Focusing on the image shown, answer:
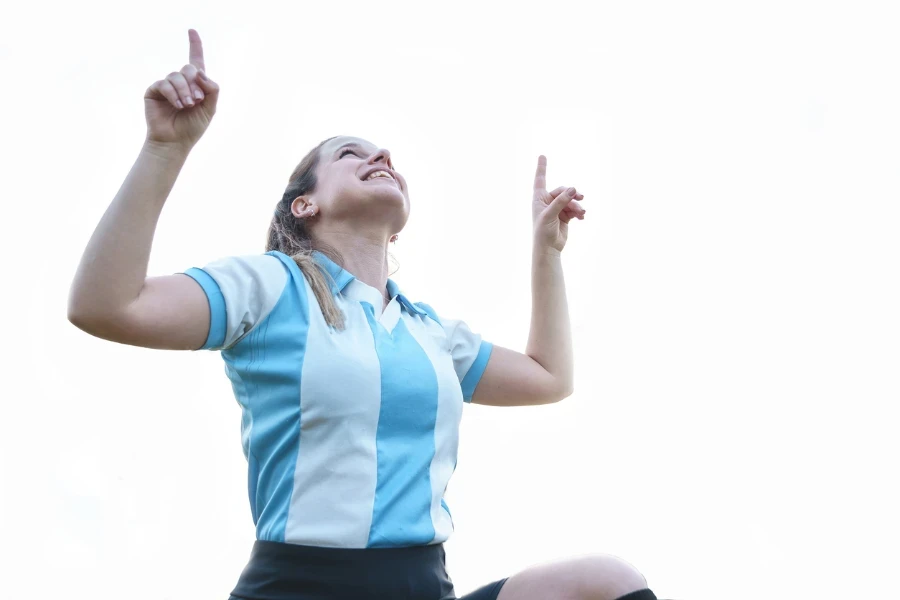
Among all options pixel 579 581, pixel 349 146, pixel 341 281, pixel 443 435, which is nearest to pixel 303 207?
pixel 349 146

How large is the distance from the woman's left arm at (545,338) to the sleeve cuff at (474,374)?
0.02 m

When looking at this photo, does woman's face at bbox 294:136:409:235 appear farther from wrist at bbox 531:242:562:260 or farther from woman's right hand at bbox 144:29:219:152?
woman's right hand at bbox 144:29:219:152

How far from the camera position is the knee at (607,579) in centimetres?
181

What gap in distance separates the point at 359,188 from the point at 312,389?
83 cm

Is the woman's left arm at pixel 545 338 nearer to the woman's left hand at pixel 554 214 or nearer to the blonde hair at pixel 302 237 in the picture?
the woman's left hand at pixel 554 214

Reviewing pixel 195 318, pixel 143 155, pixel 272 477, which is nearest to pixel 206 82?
pixel 143 155

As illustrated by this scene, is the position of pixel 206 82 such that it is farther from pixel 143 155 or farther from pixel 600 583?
pixel 600 583

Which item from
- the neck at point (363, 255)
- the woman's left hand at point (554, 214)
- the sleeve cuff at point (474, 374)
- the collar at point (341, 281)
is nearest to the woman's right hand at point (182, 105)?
the collar at point (341, 281)

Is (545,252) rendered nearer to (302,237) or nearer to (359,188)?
(359,188)

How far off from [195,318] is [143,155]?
0.36 m

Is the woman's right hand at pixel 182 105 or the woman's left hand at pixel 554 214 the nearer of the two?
the woman's right hand at pixel 182 105

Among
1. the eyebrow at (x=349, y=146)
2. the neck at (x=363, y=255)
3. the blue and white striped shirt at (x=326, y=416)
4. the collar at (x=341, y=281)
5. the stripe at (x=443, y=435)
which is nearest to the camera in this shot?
the blue and white striped shirt at (x=326, y=416)

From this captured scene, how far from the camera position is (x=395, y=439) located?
84.4 inches

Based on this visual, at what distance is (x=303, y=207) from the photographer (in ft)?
9.37
